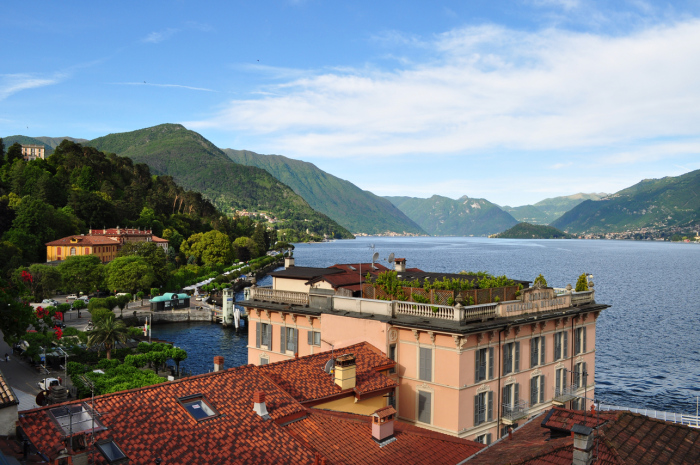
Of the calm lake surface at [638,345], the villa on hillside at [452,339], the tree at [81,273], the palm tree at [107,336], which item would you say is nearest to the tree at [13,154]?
the tree at [81,273]

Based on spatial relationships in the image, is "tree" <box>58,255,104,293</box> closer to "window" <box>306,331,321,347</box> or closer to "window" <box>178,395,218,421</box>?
"window" <box>306,331,321,347</box>

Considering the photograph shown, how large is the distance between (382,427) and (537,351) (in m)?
13.0

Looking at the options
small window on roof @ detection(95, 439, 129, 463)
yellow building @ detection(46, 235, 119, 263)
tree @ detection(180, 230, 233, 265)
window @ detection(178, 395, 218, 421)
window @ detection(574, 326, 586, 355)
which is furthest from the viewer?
tree @ detection(180, 230, 233, 265)

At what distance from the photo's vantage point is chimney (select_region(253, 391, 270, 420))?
47.6ft

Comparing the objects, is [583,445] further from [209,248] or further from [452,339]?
[209,248]

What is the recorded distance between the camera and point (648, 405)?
44.2 metres

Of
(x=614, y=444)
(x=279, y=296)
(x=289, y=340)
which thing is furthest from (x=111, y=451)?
(x=279, y=296)

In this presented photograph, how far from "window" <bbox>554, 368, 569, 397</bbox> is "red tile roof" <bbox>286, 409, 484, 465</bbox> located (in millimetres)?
12298

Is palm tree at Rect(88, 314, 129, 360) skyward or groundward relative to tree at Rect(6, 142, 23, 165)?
groundward

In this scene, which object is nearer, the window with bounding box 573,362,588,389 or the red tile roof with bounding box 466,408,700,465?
the red tile roof with bounding box 466,408,700,465

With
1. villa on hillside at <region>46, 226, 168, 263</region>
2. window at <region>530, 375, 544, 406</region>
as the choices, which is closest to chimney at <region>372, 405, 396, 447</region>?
window at <region>530, 375, 544, 406</region>

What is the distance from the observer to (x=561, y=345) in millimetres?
27125

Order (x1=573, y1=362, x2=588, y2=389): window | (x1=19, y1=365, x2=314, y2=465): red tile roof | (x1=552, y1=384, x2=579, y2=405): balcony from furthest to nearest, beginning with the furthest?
(x1=573, y1=362, x2=588, y2=389): window → (x1=552, y1=384, x2=579, y2=405): balcony → (x1=19, y1=365, x2=314, y2=465): red tile roof

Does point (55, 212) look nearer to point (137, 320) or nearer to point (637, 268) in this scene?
point (137, 320)
